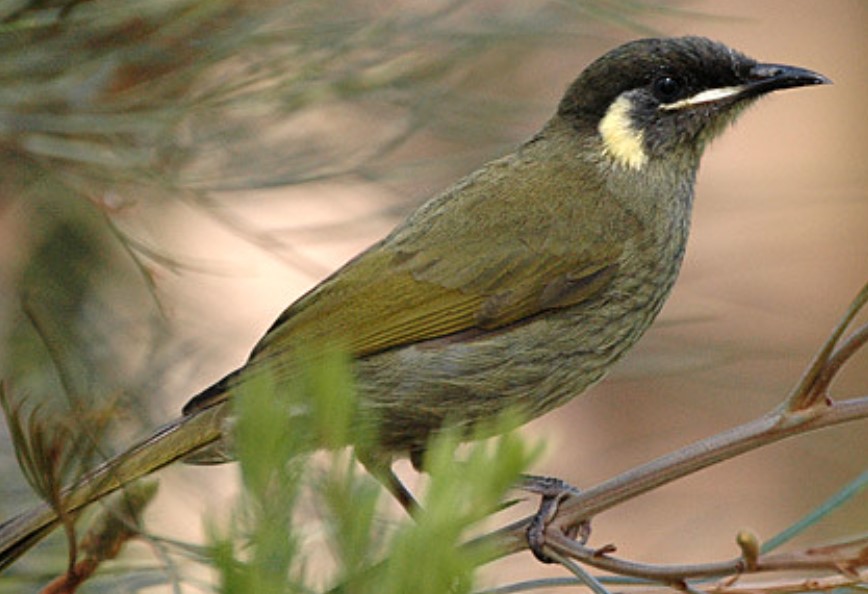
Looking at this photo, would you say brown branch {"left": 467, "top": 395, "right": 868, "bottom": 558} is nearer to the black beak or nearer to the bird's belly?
the bird's belly

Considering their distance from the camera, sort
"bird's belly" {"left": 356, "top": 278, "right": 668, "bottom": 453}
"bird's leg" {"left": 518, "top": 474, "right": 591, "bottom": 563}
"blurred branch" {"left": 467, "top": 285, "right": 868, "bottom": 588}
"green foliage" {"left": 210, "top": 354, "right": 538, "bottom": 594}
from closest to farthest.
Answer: "green foliage" {"left": 210, "top": 354, "right": 538, "bottom": 594}
"blurred branch" {"left": 467, "top": 285, "right": 868, "bottom": 588}
"bird's leg" {"left": 518, "top": 474, "right": 591, "bottom": 563}
"bird's belly" {"left": 356, "top": 278, "right": 668, "bottom": 453}

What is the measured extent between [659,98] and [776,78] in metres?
0.21

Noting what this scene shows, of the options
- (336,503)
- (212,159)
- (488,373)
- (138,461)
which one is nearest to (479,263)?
(488,373)

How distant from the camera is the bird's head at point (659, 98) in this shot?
7.84ft

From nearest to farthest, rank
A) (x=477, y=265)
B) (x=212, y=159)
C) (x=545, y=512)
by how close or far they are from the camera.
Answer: (x=545, y=512), (x=212, y=159), (x=477, y=265)

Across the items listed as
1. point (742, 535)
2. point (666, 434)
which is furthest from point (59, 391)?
point (666, 434)

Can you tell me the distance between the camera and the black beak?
2.27m

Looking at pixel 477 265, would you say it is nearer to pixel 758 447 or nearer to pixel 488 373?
pixel 488 373

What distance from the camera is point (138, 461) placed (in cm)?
175

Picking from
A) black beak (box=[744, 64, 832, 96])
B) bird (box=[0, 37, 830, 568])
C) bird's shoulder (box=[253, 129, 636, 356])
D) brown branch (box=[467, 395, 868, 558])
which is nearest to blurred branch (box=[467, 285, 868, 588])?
brown branch (box=[467, 395, 868, 558])

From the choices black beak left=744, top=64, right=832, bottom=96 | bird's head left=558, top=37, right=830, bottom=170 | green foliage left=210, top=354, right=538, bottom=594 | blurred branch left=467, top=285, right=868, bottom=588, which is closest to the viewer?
green foliage left=210, top=354, right=538, bottom=594

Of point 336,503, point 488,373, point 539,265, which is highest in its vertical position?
point 336,503

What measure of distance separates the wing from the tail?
0.32 meters

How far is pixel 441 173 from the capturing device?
2328mm
